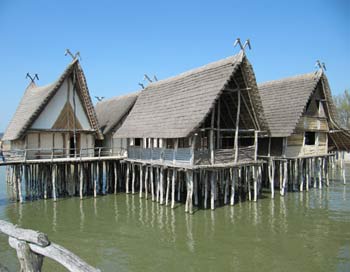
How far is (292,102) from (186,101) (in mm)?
7319

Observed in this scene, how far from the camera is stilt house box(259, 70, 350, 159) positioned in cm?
1859

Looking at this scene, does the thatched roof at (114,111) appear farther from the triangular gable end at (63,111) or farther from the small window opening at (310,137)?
the small window opening at (310,137)

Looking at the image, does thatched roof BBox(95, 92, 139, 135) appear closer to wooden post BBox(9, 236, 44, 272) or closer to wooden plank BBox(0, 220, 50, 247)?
wooden plank BBox(0, 220, 50, 247)

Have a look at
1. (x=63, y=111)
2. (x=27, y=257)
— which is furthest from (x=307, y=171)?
(x=27, y=257)

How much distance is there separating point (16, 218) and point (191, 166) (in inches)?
303

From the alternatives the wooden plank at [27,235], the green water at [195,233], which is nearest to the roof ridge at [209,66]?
the green water at [195,233]

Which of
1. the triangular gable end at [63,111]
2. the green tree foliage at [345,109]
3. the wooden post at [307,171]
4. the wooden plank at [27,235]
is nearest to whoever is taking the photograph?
the wooden plank at [27,235]

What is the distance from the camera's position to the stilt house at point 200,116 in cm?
1395

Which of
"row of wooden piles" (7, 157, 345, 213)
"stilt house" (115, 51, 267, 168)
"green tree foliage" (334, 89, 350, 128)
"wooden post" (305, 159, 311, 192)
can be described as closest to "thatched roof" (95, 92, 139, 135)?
"stilt house" (115, 51, 267, 168)

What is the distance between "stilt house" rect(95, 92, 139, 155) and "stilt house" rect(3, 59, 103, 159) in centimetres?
176

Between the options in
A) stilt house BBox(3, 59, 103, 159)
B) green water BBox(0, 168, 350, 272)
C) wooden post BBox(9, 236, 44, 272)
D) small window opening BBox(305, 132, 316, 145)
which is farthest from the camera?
small window opening BBox(305, 132, 316, 145)

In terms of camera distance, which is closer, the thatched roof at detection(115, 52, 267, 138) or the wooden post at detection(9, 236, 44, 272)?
the wooden post at detection(9, 236, 44, 272)

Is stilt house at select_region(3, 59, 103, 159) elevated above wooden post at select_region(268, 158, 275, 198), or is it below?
above

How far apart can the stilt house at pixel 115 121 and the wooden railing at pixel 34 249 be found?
15938 millimetres
